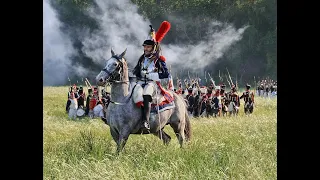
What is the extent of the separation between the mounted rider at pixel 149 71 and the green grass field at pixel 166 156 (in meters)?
0.76

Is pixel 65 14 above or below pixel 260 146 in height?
above

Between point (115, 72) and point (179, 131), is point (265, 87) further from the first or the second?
point (115, 72)

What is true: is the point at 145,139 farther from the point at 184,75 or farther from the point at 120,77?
the point at 184,75

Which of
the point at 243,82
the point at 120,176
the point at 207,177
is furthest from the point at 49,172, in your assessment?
the point at 243,82

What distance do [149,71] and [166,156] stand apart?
5.32 ft

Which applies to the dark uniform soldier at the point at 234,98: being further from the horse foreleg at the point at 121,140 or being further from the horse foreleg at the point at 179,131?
the horse foreleg at the point at 121,140

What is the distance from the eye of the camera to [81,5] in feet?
40.1

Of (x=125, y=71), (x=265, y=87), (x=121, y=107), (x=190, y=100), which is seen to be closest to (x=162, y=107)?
(x=121, y=107)

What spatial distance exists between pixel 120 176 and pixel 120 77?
194 cm

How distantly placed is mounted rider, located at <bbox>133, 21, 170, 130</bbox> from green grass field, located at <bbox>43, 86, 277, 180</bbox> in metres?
0.76

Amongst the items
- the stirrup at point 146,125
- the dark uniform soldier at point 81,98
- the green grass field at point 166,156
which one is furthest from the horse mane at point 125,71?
the dark uniform soldier at point 81,98

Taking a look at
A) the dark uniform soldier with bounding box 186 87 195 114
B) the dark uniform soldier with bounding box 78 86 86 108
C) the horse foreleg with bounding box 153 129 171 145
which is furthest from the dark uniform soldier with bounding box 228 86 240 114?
the horse foreleg with bounding box 153 129 171 145

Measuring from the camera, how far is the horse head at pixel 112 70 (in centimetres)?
748

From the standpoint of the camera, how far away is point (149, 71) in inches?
318
